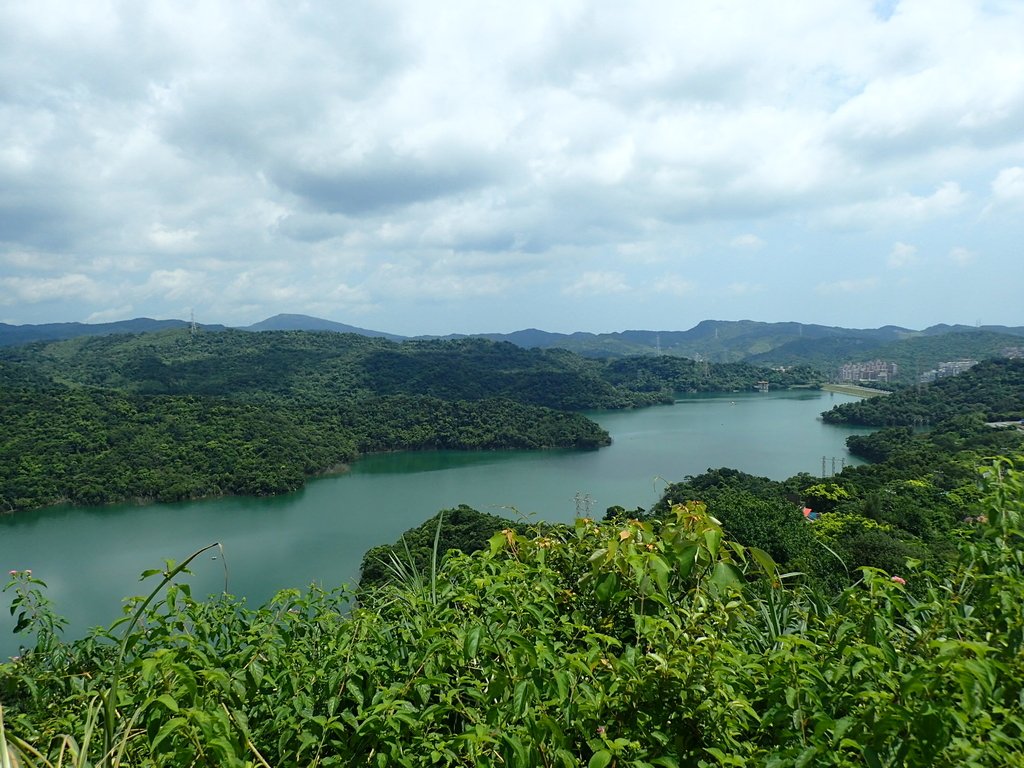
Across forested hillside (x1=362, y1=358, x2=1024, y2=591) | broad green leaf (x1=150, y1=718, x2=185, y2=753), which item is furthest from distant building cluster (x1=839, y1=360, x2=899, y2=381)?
broad green leaf (x1=150, y1=718, x2=185, y2=753)

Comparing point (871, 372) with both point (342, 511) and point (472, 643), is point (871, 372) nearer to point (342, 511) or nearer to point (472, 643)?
point (342, 511)

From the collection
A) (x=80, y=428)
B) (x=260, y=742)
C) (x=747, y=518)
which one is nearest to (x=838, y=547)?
(x=747, y=518)

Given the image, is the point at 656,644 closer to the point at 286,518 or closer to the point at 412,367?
the point at 286,518

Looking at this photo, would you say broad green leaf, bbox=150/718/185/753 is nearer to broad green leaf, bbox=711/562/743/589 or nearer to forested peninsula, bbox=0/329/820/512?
broad green leaf, bbox=711/562/743/589

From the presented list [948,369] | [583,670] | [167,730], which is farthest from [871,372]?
[167,730]

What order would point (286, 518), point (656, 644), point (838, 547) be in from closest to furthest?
point (656, 644)
point (838, 547)
point (286, 518)

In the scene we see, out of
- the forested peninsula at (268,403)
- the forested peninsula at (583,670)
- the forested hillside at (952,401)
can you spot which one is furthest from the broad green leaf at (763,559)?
the forested hillside at (952,401)
